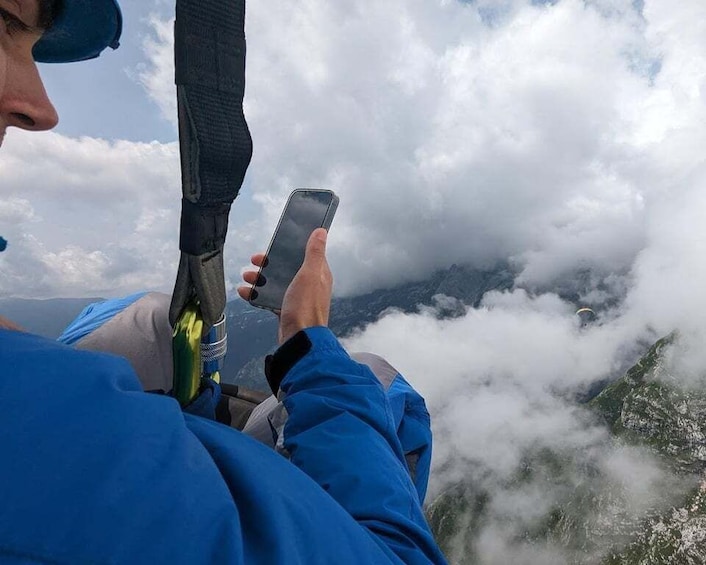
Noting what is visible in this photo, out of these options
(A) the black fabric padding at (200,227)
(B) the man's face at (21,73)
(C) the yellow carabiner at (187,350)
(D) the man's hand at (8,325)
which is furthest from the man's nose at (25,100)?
(C) the yellow carabiner at (187,350)

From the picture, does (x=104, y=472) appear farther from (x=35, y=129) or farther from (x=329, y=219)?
(x=329, y=219)

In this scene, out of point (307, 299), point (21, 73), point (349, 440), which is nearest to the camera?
point (21, 73)

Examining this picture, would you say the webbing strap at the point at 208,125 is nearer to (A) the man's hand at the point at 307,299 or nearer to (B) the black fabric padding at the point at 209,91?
(B) the black fabric padding at the point at 209,91

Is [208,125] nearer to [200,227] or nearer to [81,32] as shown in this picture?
[200,227]

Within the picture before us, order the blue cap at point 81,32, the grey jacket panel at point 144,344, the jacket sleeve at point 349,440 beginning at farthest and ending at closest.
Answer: the grey jacket panel at point 144,344, the blue cap at point 81,32, the jacket sleeve at point 349,440

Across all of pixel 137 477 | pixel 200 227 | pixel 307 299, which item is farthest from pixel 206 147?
pixel 137 477

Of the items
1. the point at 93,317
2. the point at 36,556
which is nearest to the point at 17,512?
the point at 36,556

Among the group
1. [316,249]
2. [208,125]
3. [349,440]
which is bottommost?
[349,440]
